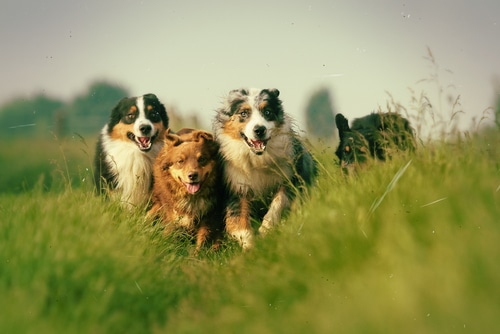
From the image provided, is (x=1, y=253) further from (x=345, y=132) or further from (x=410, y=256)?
(x=345, y=132)

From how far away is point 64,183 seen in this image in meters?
6.86

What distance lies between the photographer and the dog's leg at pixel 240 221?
6.65 metres

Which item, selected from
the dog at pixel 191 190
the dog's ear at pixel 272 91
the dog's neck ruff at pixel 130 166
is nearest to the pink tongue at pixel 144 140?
the dog's neck ruff at pixel 130 166

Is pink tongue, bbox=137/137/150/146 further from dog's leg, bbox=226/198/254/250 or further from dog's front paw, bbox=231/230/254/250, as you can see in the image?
dog's front paw, bbox=231/230/254/250

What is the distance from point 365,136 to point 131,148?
8.92ft

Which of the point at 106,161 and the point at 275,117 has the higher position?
the point at 275,117

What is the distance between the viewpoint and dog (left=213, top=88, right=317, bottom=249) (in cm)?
674

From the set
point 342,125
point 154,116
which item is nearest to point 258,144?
point 342,125

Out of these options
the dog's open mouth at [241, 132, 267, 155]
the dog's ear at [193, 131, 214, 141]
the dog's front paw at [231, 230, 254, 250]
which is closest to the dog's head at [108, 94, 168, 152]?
the dog's ear at [193, 131, 214, 141]

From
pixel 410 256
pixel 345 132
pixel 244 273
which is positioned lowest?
pixel 244 273

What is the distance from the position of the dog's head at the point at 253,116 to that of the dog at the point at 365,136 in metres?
0.76

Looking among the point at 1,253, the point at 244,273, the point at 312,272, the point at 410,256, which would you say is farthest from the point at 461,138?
the point at 1,253

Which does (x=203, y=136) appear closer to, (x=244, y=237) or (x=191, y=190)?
(x=191, y=190)

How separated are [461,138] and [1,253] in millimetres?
3874
